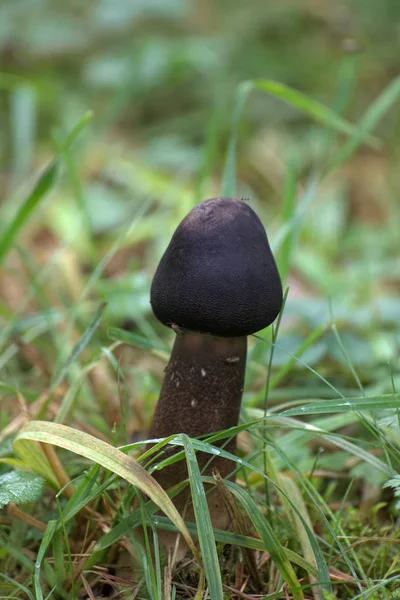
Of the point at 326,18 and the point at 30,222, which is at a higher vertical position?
the point at 326,18

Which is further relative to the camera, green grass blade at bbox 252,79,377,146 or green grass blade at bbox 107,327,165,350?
green grass blade at bbox 252,79,377,146

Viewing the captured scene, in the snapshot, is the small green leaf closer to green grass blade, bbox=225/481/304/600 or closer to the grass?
the grass

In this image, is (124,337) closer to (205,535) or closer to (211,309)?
(211,309)

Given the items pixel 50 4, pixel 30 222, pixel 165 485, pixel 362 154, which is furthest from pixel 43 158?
pixel 165 485

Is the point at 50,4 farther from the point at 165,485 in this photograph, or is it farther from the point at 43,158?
the point at 165,485

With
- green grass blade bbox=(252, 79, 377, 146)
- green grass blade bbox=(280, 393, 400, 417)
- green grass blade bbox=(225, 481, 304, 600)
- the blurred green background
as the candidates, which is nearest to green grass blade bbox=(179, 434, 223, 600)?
green grass blade bbox=(225, 481, 304, 600)

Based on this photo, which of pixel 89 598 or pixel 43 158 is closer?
pixel 89 598

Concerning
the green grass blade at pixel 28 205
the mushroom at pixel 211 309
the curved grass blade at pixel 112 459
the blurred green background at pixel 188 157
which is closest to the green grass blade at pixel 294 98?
the blurred green background at pixel 188 157
